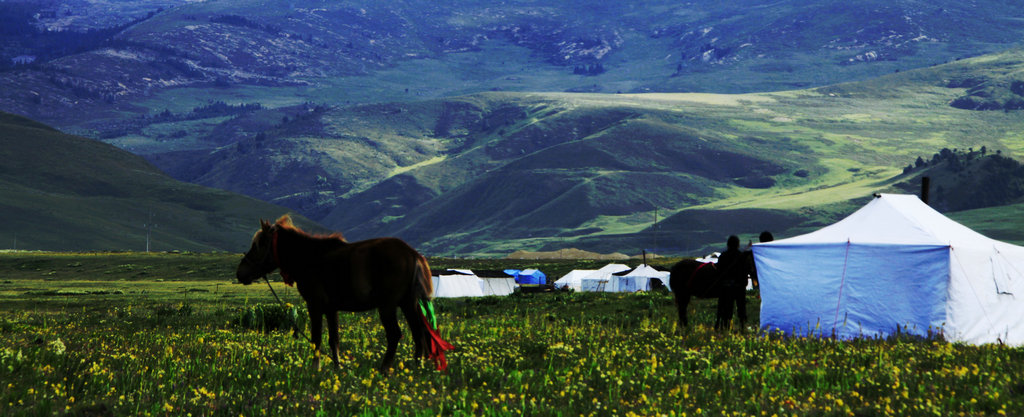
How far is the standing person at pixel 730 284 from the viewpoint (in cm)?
2020

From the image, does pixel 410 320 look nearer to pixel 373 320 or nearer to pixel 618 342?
pixel 618 342

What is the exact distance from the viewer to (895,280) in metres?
20.1


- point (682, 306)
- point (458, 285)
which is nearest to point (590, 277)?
point (458, 285)

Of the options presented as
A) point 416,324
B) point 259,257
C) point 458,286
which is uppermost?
point 259,257

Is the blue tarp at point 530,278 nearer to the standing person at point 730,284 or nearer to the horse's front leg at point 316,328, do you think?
the standing person at point 730,284

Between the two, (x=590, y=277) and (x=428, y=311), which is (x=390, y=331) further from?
(x=590, y=277)

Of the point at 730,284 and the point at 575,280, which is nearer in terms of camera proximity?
the point at 730,284

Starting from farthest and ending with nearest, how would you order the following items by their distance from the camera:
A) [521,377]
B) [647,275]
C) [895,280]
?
1. [647,275]
2. [895,280]
3. [521,377]

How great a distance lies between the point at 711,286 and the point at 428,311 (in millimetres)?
8795

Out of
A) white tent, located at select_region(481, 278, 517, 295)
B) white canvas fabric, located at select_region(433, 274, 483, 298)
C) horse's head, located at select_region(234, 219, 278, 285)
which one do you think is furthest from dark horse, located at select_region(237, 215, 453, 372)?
white tent, located at select_region(481, 278, 517, 295)

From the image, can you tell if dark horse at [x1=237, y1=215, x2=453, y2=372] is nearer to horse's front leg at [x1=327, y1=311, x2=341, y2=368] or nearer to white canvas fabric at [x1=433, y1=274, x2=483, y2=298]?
horse's front leg at [x1=327, y1=311, x2=341, y2=368]

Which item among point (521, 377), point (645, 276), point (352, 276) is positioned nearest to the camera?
point (521, 377)

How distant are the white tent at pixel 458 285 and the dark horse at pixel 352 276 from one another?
236ft

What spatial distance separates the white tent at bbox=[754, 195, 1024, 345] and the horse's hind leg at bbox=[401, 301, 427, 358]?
8.71 metres
